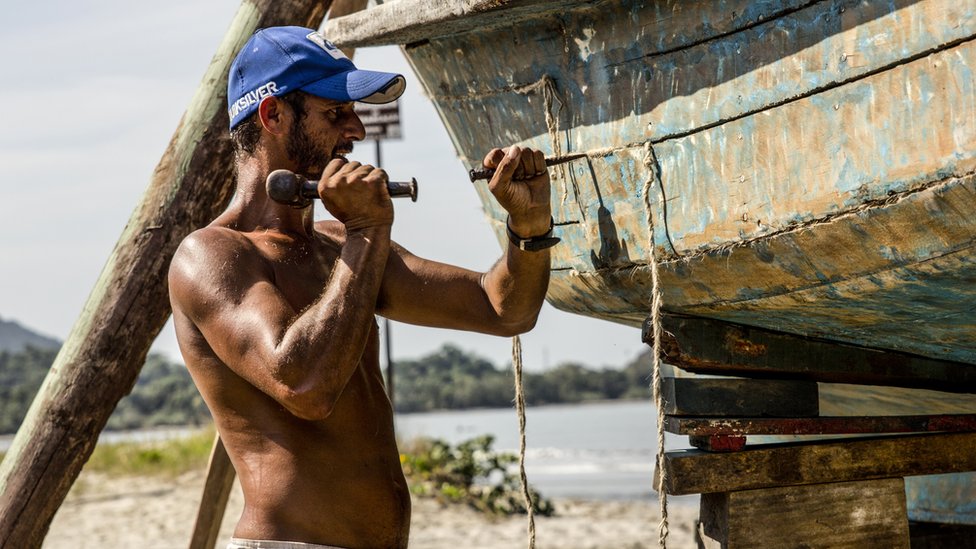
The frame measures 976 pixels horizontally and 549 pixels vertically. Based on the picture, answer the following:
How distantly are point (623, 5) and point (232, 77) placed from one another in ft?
2.68

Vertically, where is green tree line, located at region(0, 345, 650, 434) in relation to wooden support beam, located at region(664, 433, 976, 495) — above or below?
above

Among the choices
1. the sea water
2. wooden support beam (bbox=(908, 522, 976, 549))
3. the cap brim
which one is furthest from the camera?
the sea water

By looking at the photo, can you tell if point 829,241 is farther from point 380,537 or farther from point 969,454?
point 380,537

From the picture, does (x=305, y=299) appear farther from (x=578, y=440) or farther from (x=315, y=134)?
(x=578, y=440)

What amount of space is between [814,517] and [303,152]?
4.24 ft

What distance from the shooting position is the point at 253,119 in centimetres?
232

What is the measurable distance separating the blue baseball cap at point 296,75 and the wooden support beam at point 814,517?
111 centimetres

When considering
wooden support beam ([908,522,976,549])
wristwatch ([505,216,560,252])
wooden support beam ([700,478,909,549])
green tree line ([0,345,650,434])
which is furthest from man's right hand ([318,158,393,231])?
green tree line ([0,345,650,434])

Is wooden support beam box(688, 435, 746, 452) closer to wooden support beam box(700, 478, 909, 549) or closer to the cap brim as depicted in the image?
wooden support beam box(700, 478, 909, 549)

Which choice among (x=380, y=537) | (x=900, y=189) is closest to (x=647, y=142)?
(x=900, y=189)

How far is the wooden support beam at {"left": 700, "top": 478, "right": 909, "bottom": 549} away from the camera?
7.82ft

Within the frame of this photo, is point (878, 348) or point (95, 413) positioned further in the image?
point (95, 413)

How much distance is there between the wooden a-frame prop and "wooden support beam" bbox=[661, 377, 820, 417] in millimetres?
1439

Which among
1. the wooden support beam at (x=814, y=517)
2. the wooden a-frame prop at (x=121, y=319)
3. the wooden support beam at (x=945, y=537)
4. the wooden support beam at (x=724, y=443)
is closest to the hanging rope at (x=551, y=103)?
the wooden support beam at (x=724, y=443)
